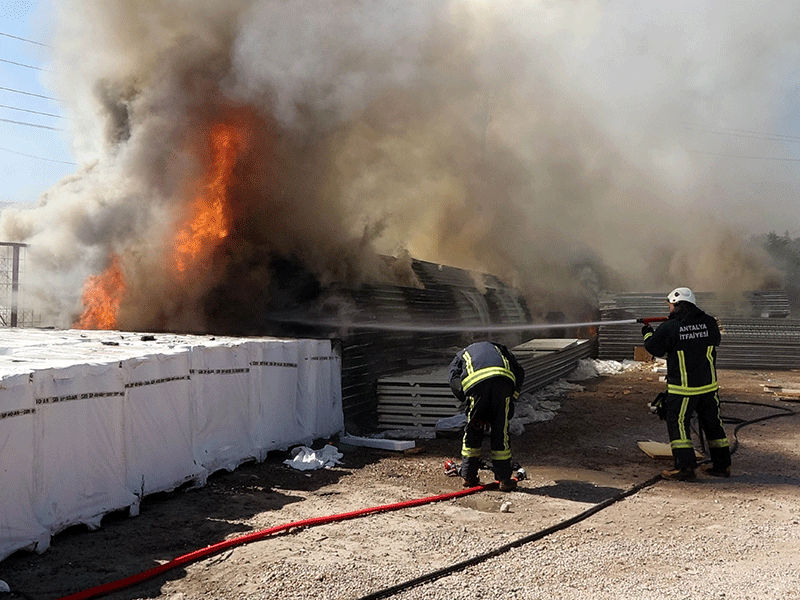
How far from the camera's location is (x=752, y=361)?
60.8 feet

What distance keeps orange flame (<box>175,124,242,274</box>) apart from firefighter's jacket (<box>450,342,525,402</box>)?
439cm

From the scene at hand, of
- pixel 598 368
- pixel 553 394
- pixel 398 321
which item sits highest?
pixel 398 321

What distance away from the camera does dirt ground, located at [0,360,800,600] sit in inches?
157

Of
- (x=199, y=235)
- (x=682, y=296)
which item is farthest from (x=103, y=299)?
(x=682, y=296)

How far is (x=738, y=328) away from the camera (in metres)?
19.0

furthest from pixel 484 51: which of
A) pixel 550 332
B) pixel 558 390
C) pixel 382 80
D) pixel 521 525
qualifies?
pixel 521 525

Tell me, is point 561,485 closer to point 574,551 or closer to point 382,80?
point 574,551

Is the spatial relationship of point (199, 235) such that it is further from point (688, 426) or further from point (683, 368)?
point (688, 426)

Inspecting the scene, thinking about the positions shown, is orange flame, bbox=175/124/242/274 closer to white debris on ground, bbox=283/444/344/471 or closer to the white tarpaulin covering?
the white tarpaulin covering

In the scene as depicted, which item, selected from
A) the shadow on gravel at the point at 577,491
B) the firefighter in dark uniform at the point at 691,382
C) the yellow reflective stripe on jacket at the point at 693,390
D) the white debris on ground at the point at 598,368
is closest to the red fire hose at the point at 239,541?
the shadow on gravel at the point at 577,491

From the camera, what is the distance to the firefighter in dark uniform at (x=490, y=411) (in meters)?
6.27

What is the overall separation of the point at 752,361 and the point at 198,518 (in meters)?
17.4

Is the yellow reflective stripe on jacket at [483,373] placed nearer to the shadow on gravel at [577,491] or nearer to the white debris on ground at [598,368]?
the shadow on gravel at [577,491]

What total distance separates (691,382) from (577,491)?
1.79 m
